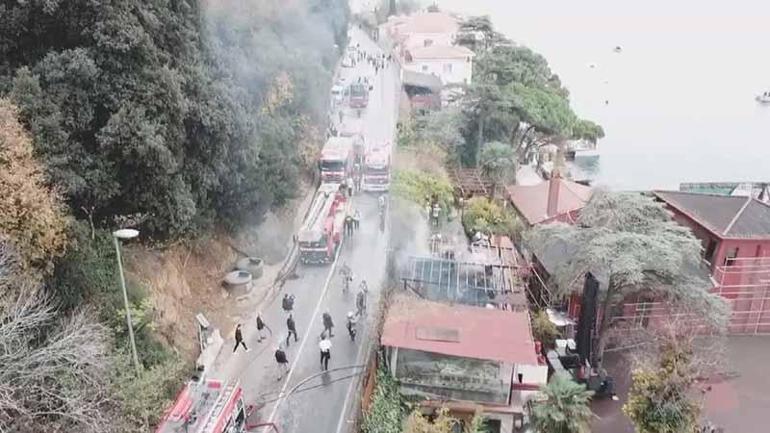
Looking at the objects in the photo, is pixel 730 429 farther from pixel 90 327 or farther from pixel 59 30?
pixel 59 30

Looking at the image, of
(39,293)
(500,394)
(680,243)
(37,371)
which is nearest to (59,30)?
(39,293)

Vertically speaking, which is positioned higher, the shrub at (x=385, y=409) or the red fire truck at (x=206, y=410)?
the red fire truck at (x=206, y=410)

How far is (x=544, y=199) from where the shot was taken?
31109 millimetres

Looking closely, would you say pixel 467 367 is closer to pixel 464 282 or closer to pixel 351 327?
pixel 351 327

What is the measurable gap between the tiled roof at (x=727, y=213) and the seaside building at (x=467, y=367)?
10764 millimetres

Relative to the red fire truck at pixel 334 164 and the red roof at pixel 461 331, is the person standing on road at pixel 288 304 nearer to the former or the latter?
the red roof at pixel 461 331

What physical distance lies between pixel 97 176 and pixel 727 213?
21157 millimetres

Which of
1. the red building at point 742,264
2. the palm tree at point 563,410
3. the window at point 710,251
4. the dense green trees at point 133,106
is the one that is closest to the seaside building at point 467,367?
the palm tree at point 563,410

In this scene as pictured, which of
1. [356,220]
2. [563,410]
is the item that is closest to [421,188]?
[356,220]

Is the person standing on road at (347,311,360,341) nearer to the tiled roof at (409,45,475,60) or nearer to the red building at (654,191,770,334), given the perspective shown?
the red building at (654,191,770,334)

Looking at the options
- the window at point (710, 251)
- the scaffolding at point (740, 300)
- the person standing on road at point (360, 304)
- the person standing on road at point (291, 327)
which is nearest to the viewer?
the person standing on road at point (291, 327)

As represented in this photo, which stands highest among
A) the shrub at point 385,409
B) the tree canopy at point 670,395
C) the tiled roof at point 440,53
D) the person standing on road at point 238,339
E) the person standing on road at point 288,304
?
the tiled roof at point 440,53

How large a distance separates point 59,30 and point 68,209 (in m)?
4.37

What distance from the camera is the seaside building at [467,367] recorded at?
15.6 metres
